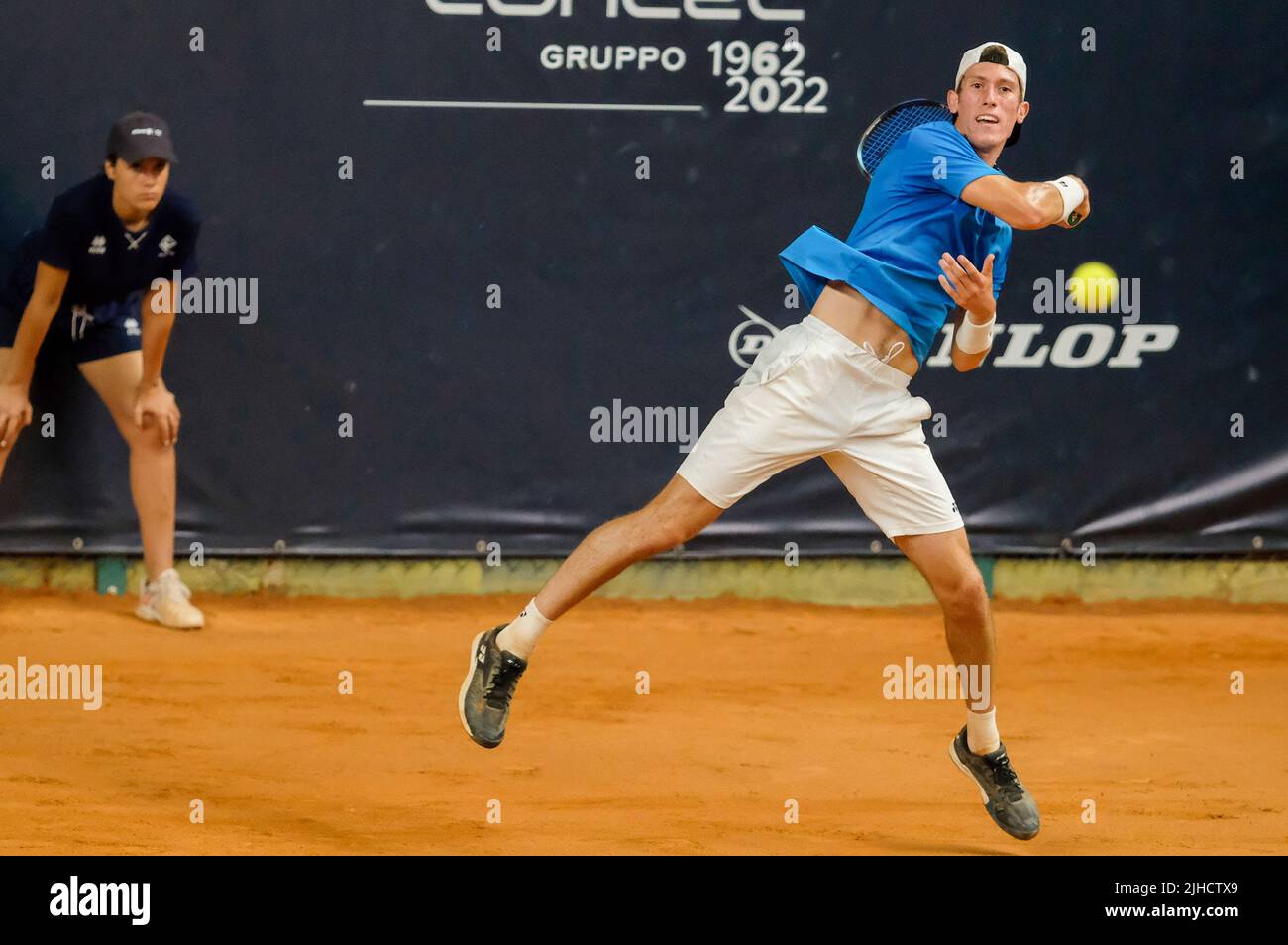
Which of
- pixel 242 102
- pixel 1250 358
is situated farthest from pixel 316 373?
pixel 1250 358

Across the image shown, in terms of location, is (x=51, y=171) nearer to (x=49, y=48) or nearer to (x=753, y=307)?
(x=49, y=48)

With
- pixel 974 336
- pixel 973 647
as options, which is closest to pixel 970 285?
pixel 974 336

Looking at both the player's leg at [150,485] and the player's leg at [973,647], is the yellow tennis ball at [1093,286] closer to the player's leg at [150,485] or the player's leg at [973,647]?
the player's leg at [973,647]

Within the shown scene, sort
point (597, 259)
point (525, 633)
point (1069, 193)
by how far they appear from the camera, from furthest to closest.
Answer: point (597, 259), point (525, 633), point (1069, 193)

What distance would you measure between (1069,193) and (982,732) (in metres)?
1.28

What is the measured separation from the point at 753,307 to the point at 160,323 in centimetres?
229

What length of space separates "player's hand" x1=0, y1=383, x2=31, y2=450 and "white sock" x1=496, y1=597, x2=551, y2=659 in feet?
10.1

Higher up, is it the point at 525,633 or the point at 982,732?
the point at 525,633

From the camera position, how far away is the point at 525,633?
12.9 ft

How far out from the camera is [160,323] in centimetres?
622

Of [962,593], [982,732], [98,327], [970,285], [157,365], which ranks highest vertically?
[98,327]

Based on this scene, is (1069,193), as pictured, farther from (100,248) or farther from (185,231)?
(100,248)

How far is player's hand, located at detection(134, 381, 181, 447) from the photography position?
6312 mm

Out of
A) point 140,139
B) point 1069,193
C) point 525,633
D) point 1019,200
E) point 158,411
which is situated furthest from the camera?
point 158,411
